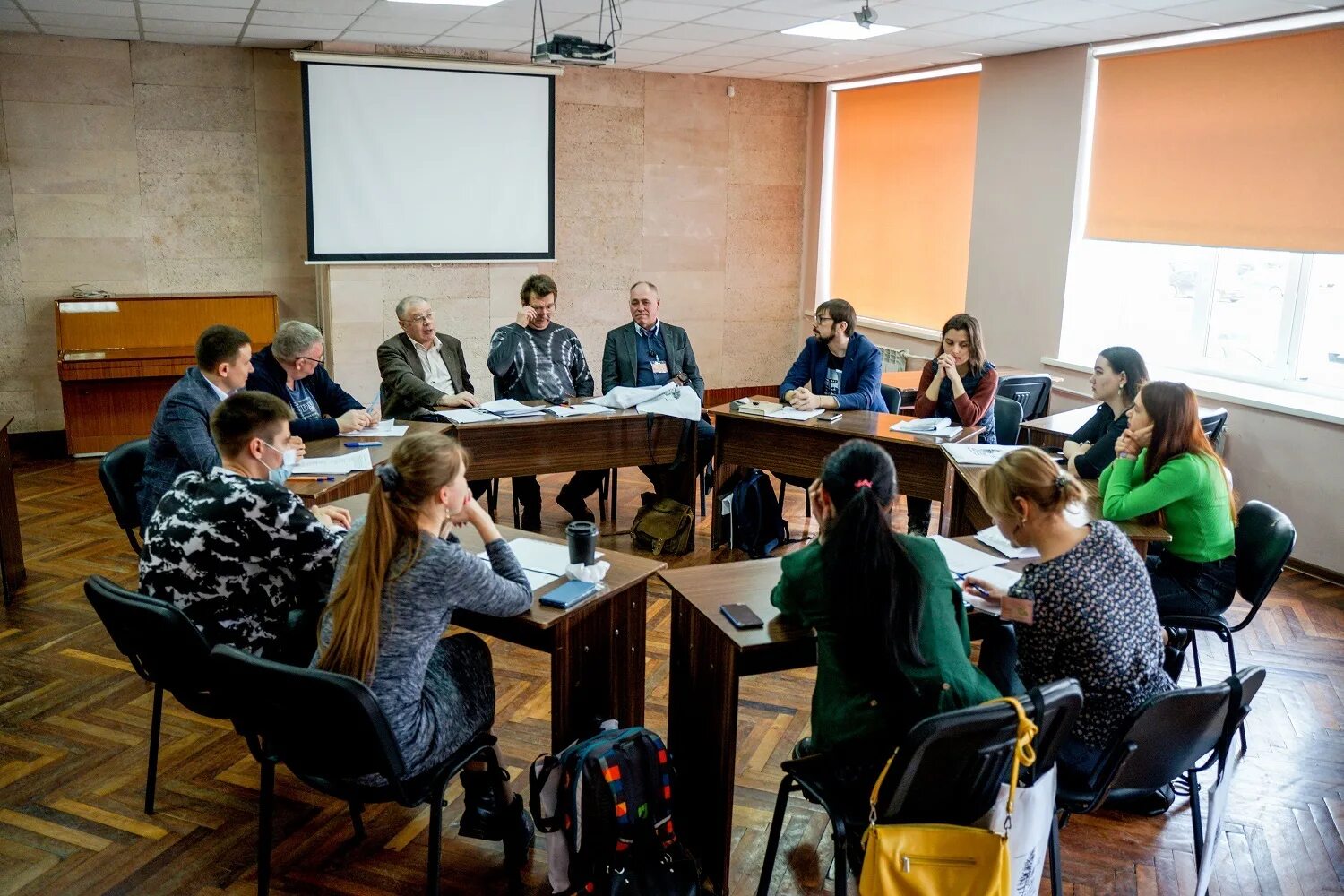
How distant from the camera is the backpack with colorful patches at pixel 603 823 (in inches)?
98.7

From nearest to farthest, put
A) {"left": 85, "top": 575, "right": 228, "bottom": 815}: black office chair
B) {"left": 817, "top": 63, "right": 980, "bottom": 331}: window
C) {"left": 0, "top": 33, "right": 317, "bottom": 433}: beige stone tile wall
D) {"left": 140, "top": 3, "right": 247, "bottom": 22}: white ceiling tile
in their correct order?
{"left": 85, "top": 575, "right": 228, "bottom": 815}: black office chair, {"left": 140, "top": 3, "right": 247, "bottom": 22}: white ceiling tile, {"left": 0, "top": 33, "right": 317, "bottom": 433}: beige stone tile wall, {"left": 817, "top": 63, "right": 980, "bottom": 331}: window

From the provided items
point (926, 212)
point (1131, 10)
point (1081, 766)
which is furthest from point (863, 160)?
point (1081, 766)

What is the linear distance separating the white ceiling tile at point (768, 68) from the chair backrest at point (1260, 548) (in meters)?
5.35

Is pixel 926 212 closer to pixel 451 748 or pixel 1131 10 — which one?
pixel 1131 10

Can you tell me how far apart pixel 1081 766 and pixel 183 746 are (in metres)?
2.78

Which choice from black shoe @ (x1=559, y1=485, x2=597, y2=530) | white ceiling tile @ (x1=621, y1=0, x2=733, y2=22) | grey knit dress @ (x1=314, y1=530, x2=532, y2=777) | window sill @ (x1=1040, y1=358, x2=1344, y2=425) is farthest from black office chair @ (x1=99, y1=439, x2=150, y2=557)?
window sill @ (x1=1040, y1=358, x2=1344, y2=425)

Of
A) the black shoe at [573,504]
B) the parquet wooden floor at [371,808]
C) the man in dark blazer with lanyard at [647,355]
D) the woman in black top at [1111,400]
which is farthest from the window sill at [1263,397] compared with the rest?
the black shoe at [573,504]

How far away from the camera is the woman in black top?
4156mm

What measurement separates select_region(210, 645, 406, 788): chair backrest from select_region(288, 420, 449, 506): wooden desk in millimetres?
1208

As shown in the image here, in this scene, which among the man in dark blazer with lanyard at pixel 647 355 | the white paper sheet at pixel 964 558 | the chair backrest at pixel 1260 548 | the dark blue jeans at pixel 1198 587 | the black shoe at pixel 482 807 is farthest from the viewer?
the man in dark blazer with lanyard at pixel 647 355

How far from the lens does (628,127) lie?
8406mm

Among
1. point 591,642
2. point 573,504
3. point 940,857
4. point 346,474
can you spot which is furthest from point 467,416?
point 940,857

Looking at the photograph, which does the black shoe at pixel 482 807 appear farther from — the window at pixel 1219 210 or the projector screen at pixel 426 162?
the projector screen at pixel 426 162

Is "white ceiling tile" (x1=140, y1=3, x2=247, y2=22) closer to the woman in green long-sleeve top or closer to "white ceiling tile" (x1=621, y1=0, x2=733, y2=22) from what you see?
"white ceiling tile" (x1=621, y1=0, x2=733, y2=22)
